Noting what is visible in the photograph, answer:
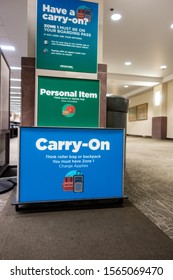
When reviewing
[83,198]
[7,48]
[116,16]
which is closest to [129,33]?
[116,16]

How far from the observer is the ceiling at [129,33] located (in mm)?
4137

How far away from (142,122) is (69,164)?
12.6 m

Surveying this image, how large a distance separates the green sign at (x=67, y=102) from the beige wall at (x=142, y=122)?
11.2m

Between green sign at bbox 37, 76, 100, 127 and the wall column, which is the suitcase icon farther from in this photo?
the wall column

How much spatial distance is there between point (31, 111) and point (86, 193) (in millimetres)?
929

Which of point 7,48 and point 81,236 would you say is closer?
point 81,236

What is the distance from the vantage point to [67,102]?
5.26 ft

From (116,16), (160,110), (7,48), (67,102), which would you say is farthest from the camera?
(160,110)

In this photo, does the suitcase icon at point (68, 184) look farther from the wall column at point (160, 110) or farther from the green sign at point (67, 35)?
the wall column at point (160, 110)

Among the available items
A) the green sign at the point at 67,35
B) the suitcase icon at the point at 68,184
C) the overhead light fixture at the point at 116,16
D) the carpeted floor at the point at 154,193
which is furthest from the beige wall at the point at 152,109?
the suitcase icon at the point at 68,184

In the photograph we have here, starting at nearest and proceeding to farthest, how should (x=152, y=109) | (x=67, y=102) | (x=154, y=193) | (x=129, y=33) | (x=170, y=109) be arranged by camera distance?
(x=67, y=102) < (x=154, y=193) < (x=129, y=33) < (x=170, y=109) < (x=152, y=109)

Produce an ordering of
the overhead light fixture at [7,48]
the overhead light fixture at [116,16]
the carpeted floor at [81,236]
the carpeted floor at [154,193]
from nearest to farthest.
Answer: the carpeted floor at [81,236] → the carpeted floor at [154,193] → the overhead light fixture at [116,16] → the overhead light fixture at [7,48]

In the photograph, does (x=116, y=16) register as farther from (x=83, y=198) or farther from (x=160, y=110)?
(x=160, y=110)
